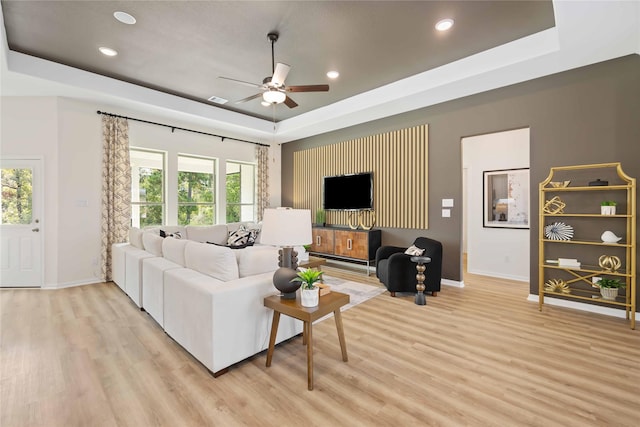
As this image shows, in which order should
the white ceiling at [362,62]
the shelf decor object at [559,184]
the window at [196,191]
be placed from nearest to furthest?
the white ceiling at [362,62] → the shelf decor object at [559,184] → the window at [196,191]

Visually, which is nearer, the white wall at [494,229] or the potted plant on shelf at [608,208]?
the potted plant on shelf at [608,208]

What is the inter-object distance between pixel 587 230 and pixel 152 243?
5354 millimetres

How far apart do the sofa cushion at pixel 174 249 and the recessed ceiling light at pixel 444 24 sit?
3.56m

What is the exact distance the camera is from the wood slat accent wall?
5.11 meters

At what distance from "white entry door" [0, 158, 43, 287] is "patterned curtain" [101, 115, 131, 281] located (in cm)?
82

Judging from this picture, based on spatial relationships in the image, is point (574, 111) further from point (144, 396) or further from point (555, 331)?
point (144, 396)

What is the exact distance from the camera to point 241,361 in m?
2.41

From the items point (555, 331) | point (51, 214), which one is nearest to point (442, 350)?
point (555, 331)

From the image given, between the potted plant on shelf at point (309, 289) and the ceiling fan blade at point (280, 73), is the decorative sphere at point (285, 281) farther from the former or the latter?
the ceiling fan blade at point (280, 73)

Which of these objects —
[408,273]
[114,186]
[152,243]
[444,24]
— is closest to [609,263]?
[408,273]

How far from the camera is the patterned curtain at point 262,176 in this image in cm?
733

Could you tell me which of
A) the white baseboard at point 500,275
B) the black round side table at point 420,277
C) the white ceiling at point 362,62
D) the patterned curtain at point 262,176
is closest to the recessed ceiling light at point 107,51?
the white ceiling at point 362,62

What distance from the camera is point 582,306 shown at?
140 inches

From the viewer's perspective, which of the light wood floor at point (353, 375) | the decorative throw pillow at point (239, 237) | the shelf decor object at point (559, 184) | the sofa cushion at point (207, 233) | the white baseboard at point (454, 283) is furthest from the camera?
the decorative throw pillow at point (239, 237)
